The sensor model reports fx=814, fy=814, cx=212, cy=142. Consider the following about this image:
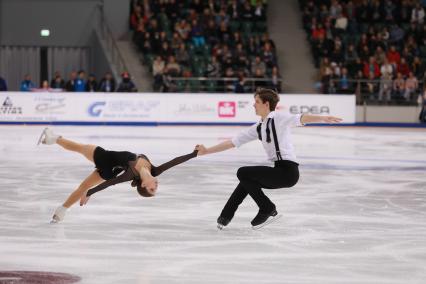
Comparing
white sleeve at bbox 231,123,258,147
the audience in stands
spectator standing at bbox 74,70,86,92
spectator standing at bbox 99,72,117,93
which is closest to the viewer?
white sleeve at bbox 231,123,258,147

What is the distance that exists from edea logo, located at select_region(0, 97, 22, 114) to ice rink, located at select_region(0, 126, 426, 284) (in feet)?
30.4

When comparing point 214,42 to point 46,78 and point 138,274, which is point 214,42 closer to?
point 46,78

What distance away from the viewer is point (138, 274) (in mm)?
5406

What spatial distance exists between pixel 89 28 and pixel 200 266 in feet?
79.8

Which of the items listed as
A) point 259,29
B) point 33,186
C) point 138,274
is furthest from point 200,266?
point 259,29

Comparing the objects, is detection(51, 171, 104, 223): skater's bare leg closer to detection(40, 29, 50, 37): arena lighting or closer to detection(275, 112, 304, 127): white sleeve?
detection(275, 112, 304, 127): white sleeve

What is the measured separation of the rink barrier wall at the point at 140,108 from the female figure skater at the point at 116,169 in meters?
16.1

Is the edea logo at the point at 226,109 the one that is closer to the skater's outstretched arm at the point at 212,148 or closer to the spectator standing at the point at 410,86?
the spectator standing at the point at 410,86

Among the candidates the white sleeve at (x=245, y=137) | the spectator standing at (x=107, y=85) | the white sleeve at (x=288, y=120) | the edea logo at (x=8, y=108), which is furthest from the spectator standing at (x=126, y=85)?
the white sleeve at (x=288, y=120)

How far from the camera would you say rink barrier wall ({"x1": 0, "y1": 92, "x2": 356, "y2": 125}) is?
23094mm

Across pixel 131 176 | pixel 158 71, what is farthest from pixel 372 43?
pixel 131 176

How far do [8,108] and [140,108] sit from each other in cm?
372

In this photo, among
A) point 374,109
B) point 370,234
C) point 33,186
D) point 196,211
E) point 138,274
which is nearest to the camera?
point 138,274

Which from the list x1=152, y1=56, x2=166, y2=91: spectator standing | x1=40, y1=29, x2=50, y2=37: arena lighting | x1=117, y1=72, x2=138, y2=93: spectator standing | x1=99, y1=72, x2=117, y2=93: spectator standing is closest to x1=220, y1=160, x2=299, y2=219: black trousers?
x1=117, y1=72, x2=138, y2=93: spectator standing
